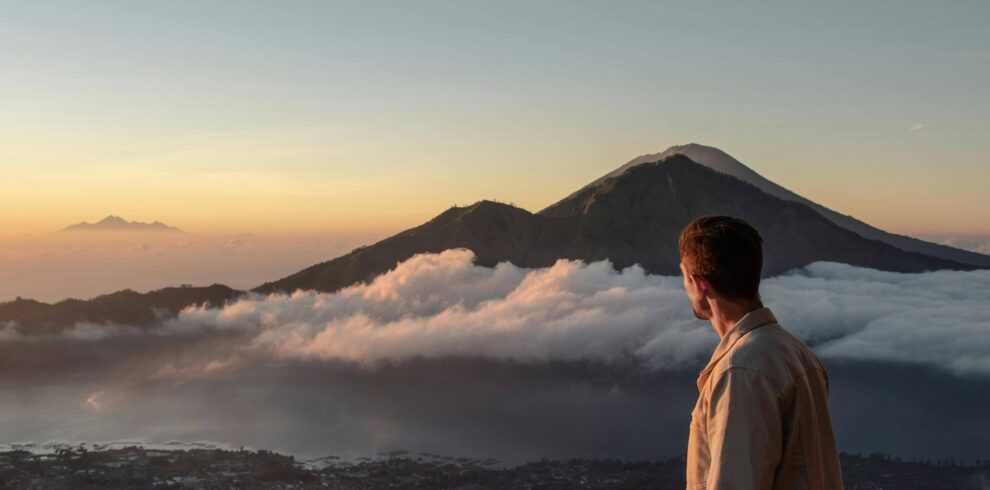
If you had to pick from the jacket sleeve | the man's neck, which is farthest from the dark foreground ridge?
the jacket sleeve

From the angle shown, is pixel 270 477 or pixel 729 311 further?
pixel 270 477

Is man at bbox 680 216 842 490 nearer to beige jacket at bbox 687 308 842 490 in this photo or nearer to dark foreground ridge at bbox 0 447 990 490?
beige jacket at bbox 687 308 842 490

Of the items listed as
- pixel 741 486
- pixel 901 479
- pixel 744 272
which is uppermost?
pixel 744 272

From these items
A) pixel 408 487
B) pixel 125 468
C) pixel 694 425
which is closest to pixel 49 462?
pixel 125 468

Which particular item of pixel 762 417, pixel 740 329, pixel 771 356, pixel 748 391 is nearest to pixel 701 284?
pixel 740 329

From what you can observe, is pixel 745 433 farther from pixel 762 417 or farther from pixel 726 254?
pixel 726 254

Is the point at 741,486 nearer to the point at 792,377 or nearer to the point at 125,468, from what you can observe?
the point at 792,377

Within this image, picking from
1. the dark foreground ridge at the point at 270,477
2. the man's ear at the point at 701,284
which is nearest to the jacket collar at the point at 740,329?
the man's ear at the point at 701,284
